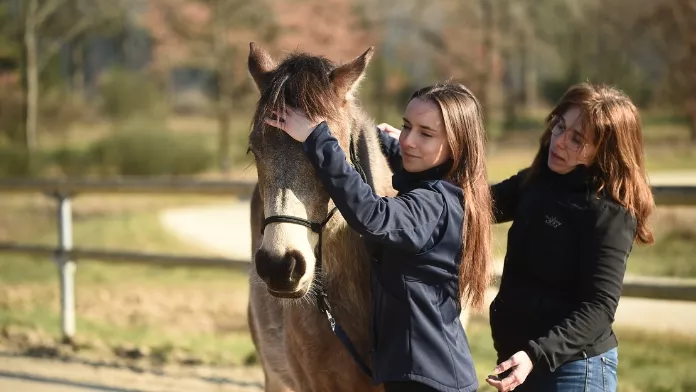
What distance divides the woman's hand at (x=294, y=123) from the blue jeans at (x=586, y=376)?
1179mm

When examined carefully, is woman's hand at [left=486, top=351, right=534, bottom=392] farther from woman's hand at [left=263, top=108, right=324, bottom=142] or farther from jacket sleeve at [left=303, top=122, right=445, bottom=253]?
woman's hand at [left=263, top=108, right=324, bottom=142]

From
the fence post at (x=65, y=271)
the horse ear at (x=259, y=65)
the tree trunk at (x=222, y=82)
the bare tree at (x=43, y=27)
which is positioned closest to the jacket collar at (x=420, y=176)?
the horse ear at (x=259, y=65)

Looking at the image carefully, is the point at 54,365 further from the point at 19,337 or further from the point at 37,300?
the point at 37,300

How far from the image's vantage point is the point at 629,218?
242 centimetres

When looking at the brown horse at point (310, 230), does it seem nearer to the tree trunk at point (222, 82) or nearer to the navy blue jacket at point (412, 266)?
the navy blue jacket at point (412, 266)

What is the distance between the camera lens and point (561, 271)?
245 centimetres

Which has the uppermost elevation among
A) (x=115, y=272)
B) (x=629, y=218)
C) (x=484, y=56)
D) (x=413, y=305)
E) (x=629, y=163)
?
(x=484, y=56)

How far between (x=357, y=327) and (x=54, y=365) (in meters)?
3.96

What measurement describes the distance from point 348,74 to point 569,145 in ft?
2.64

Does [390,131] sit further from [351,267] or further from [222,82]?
[222,82]

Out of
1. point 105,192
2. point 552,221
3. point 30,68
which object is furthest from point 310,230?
point 30,68

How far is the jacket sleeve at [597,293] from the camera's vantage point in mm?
2287

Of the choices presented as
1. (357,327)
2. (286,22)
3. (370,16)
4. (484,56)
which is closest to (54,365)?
(357,327)

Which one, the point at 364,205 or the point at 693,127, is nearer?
the point at 364,205
